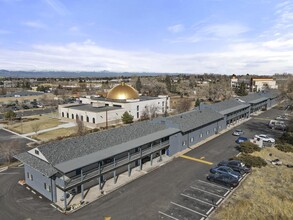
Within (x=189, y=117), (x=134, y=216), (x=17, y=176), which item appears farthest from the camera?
(x=189, y=117)

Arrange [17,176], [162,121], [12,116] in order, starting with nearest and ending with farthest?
[17,176]
[162,121]
[12,116]

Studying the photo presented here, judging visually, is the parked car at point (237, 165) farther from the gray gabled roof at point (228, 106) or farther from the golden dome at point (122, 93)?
the golden dome at point (122, 93)

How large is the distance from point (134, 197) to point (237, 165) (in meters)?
17.5

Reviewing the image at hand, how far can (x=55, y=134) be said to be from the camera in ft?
189

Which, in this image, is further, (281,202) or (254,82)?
(254,82)

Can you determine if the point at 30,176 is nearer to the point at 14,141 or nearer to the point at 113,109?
the point at 14,141

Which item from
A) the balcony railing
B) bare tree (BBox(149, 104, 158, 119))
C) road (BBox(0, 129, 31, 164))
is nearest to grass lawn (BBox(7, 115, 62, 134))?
road (BBox(0, 129, 31, 164))

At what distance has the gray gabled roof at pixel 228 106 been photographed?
2443 inches

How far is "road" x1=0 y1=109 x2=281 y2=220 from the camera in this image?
24.5m

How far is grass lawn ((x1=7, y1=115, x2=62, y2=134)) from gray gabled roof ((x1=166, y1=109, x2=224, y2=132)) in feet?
129

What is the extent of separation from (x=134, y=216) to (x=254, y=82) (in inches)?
6613

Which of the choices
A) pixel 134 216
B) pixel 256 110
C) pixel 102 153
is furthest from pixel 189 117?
pixel 256 110

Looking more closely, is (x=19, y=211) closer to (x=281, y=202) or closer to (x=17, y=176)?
(x=17, y=176)

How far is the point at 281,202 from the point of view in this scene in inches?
1041
